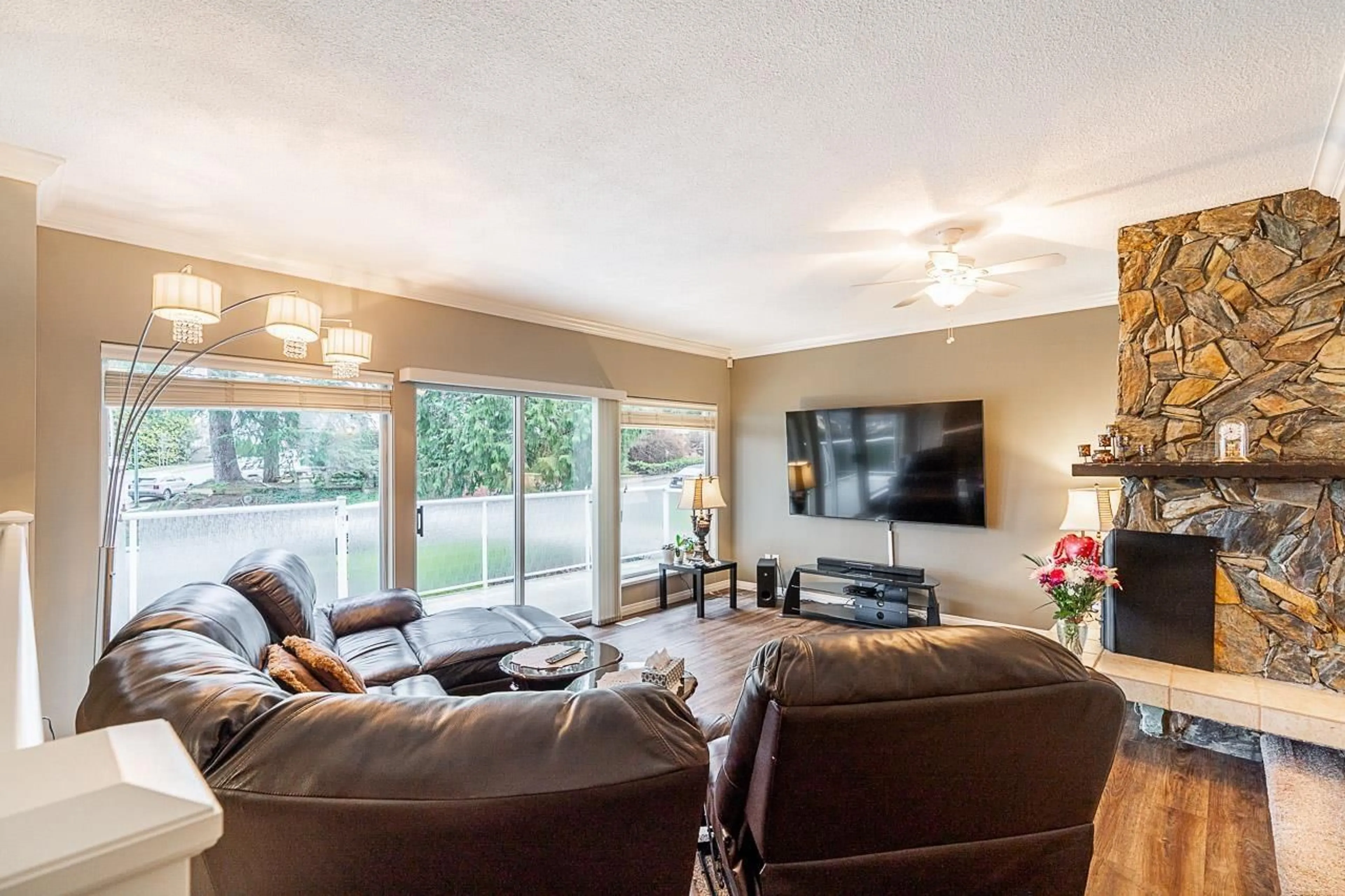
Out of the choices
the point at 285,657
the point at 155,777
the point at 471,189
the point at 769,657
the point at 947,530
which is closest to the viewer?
the point at 155,777

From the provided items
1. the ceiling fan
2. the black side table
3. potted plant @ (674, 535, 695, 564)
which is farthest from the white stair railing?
potted plant @ (674, 535, 695, 564)

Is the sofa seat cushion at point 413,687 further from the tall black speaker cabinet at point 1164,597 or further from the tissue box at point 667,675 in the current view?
the tall black speaker cabinet at point 1164,597

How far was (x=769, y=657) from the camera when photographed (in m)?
1.33

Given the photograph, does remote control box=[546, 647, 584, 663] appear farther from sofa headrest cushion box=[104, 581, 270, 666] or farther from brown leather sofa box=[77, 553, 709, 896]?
brown leather sofa box=[77, 553, 709, 896]

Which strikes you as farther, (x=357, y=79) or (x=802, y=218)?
(x=802, y=218)

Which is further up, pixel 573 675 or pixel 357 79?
pixel 357 79

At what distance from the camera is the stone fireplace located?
265 cm

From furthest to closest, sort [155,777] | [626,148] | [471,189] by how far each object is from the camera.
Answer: [471,189], [626,148], [155,777]

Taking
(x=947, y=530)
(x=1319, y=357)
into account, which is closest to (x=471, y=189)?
(x=1319, y=357)

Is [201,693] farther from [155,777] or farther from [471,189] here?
[471,189]

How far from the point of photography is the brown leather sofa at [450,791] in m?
0.95

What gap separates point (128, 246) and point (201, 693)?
9.50 ft

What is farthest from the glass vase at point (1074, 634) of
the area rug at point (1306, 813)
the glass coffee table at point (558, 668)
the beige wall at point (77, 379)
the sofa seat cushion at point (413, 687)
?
the beige wall at point (77, 379)

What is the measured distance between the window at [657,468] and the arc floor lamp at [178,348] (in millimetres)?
2556
